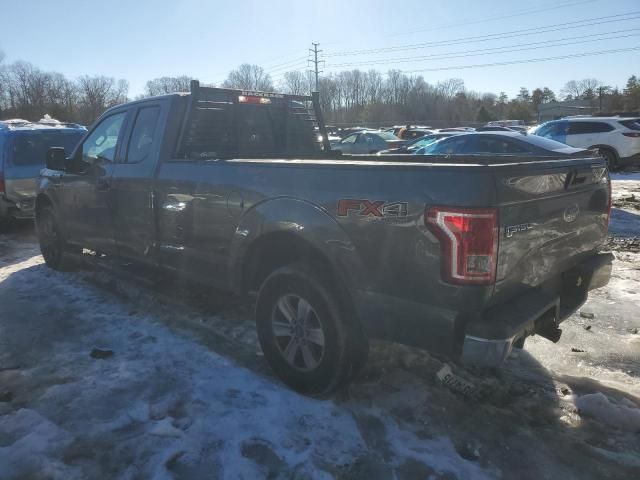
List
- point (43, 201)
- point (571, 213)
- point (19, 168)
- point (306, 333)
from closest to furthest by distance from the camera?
1. point (571, 213)
2. point (306, 333)
3. point (43, 201)
4. point (19, 168)

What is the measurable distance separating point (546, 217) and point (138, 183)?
11.2 feet

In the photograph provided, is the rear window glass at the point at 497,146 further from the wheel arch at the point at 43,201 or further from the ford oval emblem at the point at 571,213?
the wheel arch at the point at 43,201

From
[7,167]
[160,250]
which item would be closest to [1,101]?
[7,167]

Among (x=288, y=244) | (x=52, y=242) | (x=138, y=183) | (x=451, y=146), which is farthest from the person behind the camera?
(x=451, y=146)

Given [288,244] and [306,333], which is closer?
[306,333]

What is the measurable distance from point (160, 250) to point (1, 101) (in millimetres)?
98423

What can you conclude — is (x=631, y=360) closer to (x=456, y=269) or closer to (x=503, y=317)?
(x=503, y=317)

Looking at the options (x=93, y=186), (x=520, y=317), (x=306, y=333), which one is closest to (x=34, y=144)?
(x=93, y=186)

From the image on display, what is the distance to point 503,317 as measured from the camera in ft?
8.09

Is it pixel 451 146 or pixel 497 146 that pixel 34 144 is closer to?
pixel 451 146

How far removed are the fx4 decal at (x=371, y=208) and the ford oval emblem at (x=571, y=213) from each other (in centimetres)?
111

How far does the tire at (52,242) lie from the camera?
6133mm

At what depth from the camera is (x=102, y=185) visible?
500 cm

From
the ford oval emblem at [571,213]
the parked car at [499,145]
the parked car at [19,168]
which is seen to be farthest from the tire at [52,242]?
the parked car at [499,145]
